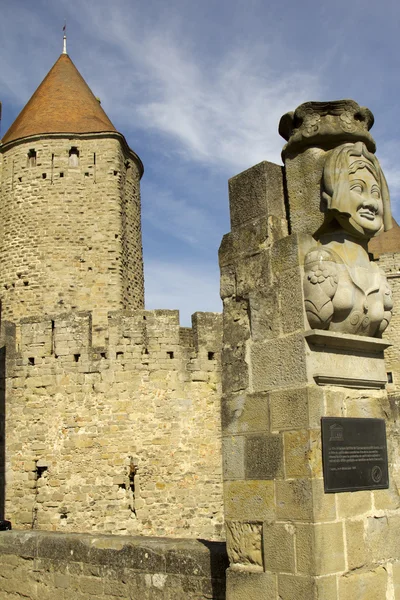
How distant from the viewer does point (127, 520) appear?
11289 millimetres

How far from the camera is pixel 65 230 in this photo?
63.4 ft

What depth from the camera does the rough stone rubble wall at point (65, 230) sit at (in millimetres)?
18922

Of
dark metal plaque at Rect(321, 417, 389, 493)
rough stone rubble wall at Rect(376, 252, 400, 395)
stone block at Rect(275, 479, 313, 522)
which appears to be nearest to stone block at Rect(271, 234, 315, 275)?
dark metal plaque at Rect(321, 417, 389, 493)

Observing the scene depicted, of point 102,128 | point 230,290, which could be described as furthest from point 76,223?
point 230,290

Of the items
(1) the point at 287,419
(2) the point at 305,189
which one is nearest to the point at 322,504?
(1) the point at 287,419

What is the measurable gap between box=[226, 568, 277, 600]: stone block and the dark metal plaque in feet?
2.06

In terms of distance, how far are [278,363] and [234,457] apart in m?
0.66

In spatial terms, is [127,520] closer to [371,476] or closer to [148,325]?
[148,325]

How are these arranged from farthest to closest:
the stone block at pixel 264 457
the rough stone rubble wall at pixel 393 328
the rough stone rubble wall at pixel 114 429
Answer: the rough stone rubble wall at pixel 393 328
the rough stone rubble wall at pixel 114 429
the stone block at pixel 264 457

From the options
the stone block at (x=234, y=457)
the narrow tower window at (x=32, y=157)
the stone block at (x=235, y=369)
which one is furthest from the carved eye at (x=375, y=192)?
the narrow tower window at (x=32, y=157)

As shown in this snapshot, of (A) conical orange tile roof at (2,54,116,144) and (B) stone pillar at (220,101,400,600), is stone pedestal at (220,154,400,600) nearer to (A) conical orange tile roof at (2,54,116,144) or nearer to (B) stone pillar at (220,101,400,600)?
(B) stone pillar at (220,101,400,600)

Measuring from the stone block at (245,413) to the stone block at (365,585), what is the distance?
92 centimetres

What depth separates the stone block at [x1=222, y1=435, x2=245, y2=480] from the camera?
4.17m

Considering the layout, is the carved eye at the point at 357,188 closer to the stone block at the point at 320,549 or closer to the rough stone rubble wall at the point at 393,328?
the stone block at the point at 320,549
